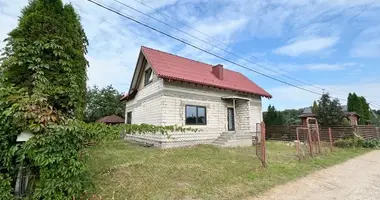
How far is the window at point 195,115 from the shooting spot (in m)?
12.0

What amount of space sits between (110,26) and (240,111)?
1029cm

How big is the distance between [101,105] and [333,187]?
1209 inches

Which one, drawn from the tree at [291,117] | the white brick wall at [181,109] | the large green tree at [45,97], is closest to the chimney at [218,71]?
the white brick wall at [181,109]

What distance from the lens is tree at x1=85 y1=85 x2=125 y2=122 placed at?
30.7 meters

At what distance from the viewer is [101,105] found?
3094cm

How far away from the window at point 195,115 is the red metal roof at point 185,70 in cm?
154

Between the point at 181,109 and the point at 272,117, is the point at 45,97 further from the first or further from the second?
the point at 272,117

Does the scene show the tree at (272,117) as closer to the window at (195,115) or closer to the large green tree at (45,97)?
the window at (195,115)

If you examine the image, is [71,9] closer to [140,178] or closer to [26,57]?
[26,57]

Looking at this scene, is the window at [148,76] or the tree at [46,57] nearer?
the tree at [46,57]

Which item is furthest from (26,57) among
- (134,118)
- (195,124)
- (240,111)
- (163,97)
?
(240,111)

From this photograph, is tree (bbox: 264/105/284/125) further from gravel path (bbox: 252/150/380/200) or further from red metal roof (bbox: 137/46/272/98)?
gravel path (bbox: 252/150/380/200)

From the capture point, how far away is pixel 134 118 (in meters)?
15.2

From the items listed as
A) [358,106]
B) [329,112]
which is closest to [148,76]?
[329,112]
